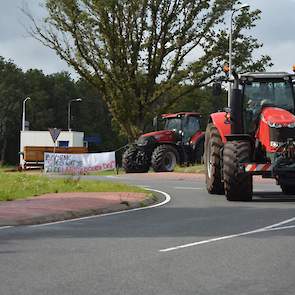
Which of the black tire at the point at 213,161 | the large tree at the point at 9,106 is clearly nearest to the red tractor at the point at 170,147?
the black tire at the point at 213,161

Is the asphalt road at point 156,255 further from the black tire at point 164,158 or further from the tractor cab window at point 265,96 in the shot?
the black tire at point 164,158

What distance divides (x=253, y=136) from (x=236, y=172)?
1425mm

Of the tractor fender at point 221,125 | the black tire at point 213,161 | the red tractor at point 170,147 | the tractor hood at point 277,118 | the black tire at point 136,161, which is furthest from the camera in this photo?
the black tire at point 136,161

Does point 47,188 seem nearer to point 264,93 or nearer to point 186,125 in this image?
point 264,93

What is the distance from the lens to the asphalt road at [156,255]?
706 cm

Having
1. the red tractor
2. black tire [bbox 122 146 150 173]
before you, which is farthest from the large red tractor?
black tire [bbox 122 146 150 173]

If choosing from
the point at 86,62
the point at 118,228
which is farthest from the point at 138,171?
the point at 118,228

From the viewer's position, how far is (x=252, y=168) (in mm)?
15875

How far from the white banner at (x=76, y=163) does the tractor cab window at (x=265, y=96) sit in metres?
24.9

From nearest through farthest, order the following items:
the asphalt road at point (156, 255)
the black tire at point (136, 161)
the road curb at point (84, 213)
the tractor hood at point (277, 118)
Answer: the asphalt road at point (156, 255)
the road curb at point (84, 213)
the tractor hood at point (277, 118)
the black tire at point (136, 161)

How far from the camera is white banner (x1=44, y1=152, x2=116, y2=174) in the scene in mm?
42344

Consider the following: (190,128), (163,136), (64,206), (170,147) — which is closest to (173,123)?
(190,128)

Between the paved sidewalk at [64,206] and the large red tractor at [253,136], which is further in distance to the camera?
the large red tractor at [253,136]

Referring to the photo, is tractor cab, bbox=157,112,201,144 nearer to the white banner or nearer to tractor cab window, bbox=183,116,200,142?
tractor cab window, bbox=183,116,200,142
